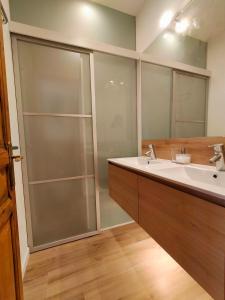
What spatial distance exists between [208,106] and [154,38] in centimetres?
103

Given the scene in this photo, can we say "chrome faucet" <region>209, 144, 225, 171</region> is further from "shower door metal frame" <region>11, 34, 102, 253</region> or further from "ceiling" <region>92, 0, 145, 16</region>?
"ceiling" <region>92, 0, 145, 16</region>

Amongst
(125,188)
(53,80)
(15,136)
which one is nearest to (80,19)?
(53,80)

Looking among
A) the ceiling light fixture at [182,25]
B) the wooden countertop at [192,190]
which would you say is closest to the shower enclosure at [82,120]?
the ceiling light fixture at [182,25]

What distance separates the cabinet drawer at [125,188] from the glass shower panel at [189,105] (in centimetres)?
65

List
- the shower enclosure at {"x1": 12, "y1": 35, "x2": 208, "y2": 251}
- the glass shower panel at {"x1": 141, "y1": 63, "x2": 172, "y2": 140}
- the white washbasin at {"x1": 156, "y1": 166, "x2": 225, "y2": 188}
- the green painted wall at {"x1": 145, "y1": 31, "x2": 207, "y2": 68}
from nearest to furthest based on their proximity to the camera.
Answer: the white washbasin at {"x1": 156, "y1": 166, "x2": 225, "y2": 188} → the green painted wall at {"x1": 145, "y1": 31, "x2": 207, "y2": 68} → the shower enclosure at {"x1": 12, "y1": 35, "x2": 208, "y2": 251} → the glass shower panel at {"x1": 141, "y1": 63, "x2": 172, "y2": 140}

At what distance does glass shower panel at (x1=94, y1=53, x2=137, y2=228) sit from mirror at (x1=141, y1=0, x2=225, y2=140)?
17 cm

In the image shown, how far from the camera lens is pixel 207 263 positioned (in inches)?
24.3

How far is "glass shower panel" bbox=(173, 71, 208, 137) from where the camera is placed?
4.10 feet

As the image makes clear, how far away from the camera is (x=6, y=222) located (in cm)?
71

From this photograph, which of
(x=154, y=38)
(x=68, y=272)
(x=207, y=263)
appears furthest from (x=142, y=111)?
(x=68, y=272)

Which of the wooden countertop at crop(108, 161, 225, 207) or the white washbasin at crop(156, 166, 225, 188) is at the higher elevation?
the wooden countertop at crop(108, 161, 225, 207)

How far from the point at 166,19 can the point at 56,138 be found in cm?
159

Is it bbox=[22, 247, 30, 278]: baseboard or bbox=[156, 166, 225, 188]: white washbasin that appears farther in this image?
bbox=[22, 247, 30, 278]: baseboard

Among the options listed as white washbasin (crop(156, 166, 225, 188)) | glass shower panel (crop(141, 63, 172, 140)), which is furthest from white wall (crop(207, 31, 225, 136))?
glass shower panel (crop(141, 63, 172, 140))
